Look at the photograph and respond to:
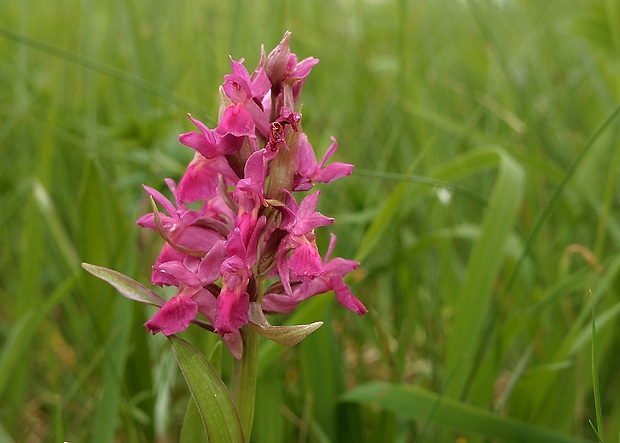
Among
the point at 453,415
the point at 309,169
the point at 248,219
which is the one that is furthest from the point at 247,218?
the point at 453,415

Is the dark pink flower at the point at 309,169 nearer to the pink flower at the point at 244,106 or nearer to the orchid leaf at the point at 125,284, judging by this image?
the pink flower at the point at 244,106

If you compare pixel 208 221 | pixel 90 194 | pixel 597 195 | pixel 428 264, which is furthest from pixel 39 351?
pixel 597 195

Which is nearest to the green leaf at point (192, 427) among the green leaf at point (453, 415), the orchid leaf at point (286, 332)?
the orchid leaf at point (286, 332)

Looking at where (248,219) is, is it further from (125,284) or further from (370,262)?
(370,262)

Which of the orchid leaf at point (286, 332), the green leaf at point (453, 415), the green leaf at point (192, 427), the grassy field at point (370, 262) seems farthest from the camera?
the grassy field at point (370, 262)

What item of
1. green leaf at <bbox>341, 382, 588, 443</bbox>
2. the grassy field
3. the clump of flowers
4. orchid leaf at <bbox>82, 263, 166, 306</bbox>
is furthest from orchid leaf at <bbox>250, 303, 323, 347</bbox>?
green leaf at <bbox>341, 382, 588, 443</bbox>
